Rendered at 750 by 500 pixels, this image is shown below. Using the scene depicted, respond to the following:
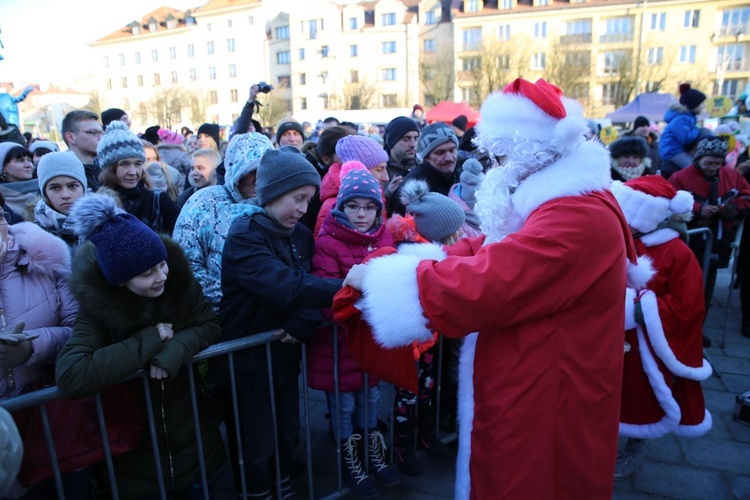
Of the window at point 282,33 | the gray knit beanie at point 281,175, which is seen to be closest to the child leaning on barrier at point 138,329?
the gray knit beanie at point 281,175

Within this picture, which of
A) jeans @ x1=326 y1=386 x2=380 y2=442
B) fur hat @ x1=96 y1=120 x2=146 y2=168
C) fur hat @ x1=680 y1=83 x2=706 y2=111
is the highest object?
fur hat @ x1=680 y1=83 x2=706 y2=111

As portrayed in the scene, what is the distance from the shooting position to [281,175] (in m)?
2.40

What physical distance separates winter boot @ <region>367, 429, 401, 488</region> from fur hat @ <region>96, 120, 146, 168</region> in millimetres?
2725

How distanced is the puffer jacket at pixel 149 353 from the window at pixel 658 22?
55.8 meters

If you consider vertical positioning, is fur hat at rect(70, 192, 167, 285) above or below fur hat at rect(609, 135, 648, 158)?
below

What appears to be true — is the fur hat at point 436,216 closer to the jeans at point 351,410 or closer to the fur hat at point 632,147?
the jeans at point 351,410

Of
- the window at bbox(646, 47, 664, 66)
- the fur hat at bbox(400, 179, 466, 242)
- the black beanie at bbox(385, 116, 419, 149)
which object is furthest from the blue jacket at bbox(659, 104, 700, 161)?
the window at bbox(646, 47, 664, 66)

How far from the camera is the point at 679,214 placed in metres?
3.08

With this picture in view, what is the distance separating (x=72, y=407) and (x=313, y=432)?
6.45 feet

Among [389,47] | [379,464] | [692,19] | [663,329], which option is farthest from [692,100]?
[389,47]

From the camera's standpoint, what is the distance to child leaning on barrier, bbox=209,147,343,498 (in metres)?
2.28

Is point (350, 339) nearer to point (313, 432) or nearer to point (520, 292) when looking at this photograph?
point (520, 292)

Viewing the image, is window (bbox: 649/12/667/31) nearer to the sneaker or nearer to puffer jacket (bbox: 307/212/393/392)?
the sneaker

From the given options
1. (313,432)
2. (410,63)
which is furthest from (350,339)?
(410,63)
